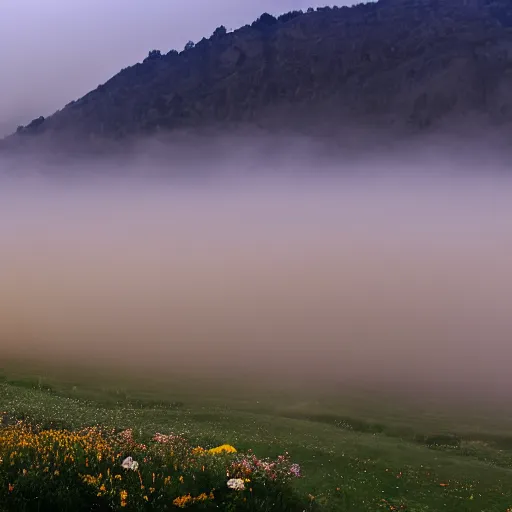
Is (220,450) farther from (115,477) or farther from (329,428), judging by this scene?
(329,428)

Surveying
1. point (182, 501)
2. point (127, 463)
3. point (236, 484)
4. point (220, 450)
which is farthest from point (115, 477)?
point (220, 450)

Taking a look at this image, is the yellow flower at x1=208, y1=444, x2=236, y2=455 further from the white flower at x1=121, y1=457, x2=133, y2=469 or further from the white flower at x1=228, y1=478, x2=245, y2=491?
the white flower at x1=121, y1=457, x2=133, y2=469

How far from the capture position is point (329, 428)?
5116cm

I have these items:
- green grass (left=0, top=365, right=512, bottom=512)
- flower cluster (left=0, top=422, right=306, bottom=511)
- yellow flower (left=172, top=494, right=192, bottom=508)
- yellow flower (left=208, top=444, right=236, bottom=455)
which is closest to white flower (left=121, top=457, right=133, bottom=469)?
flower cluster (left=0, top=422, right=306, bottom=511)

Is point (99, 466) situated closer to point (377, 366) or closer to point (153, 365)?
point (153, 365)

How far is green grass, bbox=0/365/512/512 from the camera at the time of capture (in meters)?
30.3

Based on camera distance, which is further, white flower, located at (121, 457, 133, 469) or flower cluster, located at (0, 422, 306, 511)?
white flower, located at (121, 457, 133, 469)

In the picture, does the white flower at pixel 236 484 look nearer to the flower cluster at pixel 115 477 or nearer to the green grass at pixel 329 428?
the flower cluster at pixel 115 477

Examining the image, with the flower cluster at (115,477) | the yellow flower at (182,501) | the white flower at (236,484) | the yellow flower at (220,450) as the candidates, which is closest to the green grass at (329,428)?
the yellow flower at (220,450)

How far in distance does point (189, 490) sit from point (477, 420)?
178ft

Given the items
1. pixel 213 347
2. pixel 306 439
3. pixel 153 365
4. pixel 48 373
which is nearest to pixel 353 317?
pixel 213 347

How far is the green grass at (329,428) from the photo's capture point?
99.4 ft

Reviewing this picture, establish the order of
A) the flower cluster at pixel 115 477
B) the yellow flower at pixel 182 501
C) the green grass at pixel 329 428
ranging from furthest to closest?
the green grass at pixel 329 428, the yellow flower at pixel 182 501, the flower cluster at pixel 115 477

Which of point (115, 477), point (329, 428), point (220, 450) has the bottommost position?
point (329, 428)
